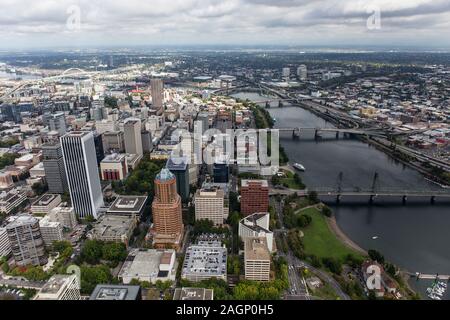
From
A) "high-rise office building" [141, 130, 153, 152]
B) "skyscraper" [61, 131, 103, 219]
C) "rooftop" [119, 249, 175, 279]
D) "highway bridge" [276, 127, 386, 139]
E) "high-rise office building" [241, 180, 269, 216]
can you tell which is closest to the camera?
"rooftop" [119, 249, 175, 279]

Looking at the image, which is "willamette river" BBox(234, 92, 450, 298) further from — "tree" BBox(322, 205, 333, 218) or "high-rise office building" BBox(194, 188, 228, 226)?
"high-rise office building" BBox(194, 188, 228, 226)

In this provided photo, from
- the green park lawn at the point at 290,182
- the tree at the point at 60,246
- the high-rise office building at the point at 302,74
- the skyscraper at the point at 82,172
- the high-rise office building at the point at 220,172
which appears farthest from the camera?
the high-rise office building at the point at 302,74

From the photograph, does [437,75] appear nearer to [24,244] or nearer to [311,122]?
[311,122]

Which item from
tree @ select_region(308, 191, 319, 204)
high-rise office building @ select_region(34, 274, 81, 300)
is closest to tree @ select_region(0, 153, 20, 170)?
high-rise office building @ select_region(34, 274, 81, 300)

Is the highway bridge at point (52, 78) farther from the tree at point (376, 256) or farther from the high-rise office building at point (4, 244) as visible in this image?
the tree at point (376, 256)

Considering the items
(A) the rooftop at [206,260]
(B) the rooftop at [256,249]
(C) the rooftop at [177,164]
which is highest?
(C) the rooftop at [177,164]

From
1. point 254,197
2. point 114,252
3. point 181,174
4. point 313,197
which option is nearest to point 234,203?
point 254,197

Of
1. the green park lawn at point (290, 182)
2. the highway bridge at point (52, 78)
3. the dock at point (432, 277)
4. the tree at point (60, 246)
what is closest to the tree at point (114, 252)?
the tree at point (60, 246)
